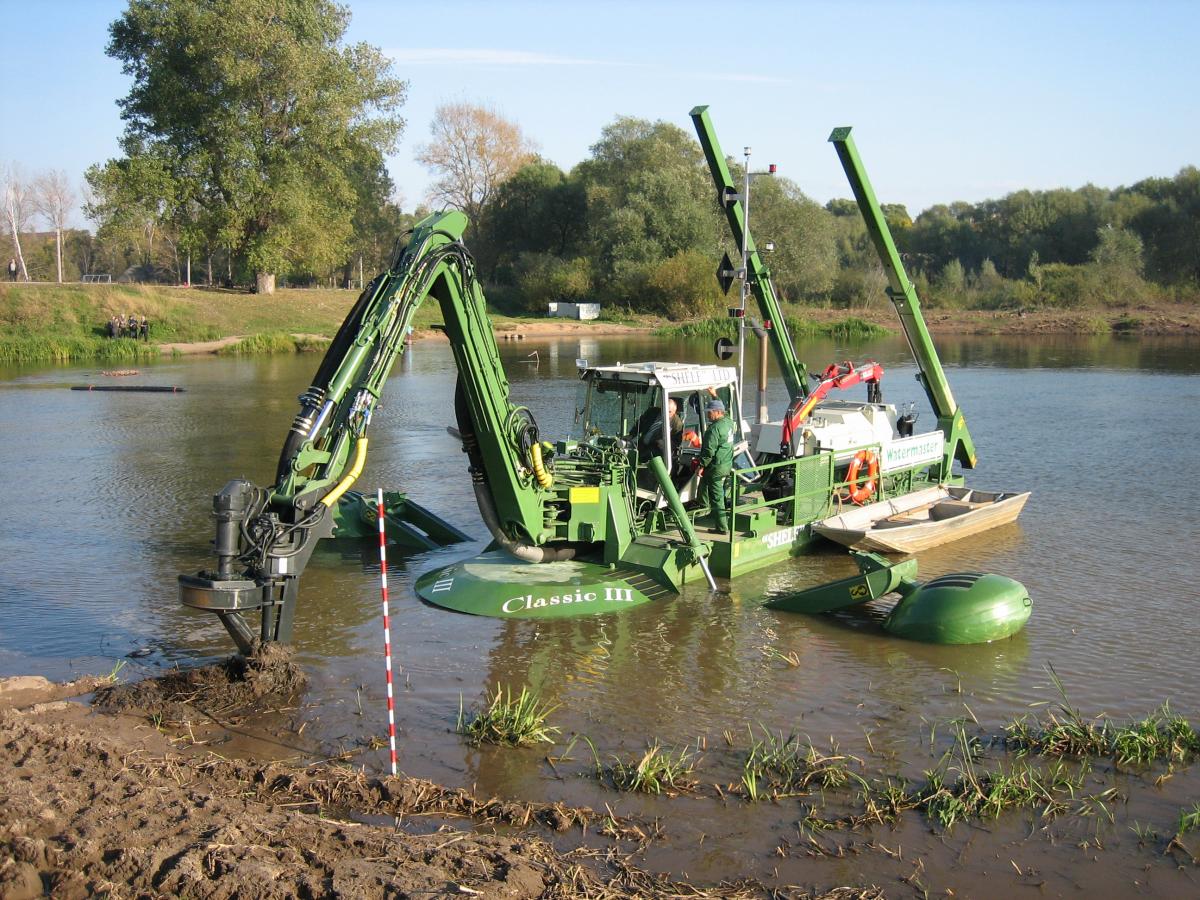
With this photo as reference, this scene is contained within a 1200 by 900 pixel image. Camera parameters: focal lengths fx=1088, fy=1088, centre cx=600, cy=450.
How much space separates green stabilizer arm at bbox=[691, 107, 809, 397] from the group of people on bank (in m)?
37.3

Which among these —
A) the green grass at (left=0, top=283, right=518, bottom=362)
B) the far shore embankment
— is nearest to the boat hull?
the far shore embankment

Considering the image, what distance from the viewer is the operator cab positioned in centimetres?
1325

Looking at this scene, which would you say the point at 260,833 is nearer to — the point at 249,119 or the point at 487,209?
the point at 249,119

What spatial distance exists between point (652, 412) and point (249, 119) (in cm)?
4492

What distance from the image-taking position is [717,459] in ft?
42.8

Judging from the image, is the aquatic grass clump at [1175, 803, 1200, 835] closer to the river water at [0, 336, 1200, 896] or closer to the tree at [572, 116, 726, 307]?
the river water at [0, 336, 1200, 896]

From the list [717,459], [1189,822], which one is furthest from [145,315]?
[1189,822]

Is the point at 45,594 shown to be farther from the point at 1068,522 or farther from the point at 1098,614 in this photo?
the point at 1068,522

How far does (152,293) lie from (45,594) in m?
43.7

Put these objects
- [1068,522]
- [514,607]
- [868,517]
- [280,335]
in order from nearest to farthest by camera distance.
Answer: [514,607] → [868,517] → [1068,522] → [280,335]

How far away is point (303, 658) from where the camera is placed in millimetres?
10836

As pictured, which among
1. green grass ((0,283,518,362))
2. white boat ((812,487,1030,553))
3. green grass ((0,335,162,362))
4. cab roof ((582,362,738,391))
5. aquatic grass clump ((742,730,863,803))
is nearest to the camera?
aquatic grass clump ((742,730,863,803))

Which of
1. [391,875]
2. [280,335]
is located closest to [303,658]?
[391,875]

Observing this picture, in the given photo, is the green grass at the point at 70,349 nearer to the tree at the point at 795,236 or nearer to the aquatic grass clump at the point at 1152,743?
the tree at the point at 795,236
